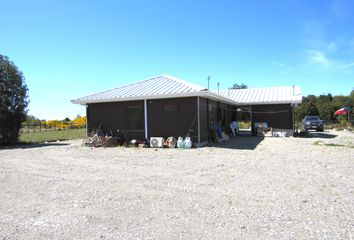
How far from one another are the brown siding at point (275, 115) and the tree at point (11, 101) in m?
15.7

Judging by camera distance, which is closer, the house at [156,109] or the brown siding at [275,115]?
the house at [156,109]

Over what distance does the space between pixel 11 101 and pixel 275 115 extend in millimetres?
17353

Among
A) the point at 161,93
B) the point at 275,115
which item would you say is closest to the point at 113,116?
the point at 161,93

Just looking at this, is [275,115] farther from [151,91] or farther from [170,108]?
[151,91]

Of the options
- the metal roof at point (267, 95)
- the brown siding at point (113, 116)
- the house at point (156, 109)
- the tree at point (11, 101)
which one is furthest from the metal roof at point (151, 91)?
the metal roof at point (267, 95)

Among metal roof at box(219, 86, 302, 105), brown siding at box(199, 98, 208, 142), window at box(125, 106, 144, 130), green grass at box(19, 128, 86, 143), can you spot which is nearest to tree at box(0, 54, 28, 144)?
green grass at box(19, 128, 86, 143)

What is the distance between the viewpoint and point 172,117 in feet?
45.5

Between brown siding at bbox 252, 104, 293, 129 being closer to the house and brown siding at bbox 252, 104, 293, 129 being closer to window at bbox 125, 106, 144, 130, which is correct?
the house

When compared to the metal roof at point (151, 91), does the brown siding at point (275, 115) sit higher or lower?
lower

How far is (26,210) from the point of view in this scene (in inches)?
184

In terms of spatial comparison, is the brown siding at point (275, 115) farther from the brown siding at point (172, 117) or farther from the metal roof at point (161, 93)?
the brown siding at point (172, 117)

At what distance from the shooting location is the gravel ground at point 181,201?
3.74 m

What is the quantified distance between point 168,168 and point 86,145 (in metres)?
8.25

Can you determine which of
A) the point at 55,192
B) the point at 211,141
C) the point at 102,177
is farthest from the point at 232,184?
the point at 211,141
